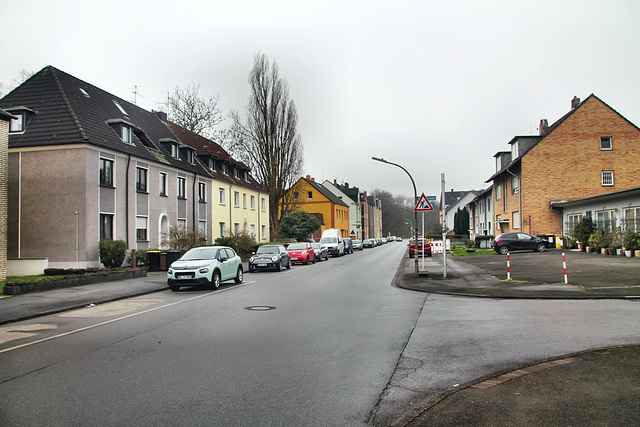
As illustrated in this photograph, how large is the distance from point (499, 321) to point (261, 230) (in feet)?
136

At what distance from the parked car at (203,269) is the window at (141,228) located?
36.6 feet

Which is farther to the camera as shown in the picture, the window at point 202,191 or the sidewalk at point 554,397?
the window at point 202,191

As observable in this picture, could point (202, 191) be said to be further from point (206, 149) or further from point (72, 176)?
point (72, 176)

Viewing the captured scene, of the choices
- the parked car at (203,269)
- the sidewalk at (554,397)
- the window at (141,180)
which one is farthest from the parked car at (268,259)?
the sidewalk at (554,397)

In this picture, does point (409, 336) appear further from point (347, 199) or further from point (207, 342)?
point (347, 199)

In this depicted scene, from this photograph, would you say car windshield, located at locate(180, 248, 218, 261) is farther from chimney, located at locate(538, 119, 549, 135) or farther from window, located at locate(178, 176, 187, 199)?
chimney, located at locate(538, 119, 549, 135)

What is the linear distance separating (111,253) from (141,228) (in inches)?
189

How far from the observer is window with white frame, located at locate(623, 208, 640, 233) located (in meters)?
24.9

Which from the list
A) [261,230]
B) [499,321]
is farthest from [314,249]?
[499,321]

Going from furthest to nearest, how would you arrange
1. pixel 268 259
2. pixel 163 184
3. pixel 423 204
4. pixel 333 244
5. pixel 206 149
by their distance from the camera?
1. pixel 333 244
2. pixel 206 149
3. pixel 163 184
4. pixel 268 259
5. pixel 423 204

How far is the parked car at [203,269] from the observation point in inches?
624

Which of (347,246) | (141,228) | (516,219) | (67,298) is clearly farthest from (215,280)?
(347,246)

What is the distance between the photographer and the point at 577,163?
35500 mm

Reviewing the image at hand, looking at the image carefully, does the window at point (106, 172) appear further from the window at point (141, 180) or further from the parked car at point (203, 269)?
the parked car at point (203, 269)
